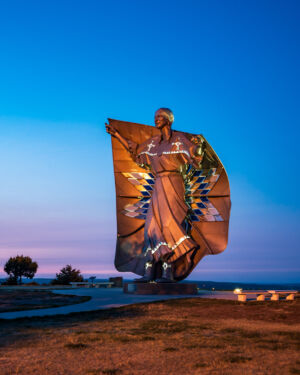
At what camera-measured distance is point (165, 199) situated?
1662 centimetres

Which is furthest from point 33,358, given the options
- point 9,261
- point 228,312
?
point 9,261

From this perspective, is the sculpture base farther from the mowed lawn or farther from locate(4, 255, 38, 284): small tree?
locate(4, 255, 38, 284): small tree

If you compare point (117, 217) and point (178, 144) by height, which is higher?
point (178, 144)

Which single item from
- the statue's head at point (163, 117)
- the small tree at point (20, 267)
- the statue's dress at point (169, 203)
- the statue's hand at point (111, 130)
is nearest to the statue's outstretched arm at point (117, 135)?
the statue's hand at point (111, 130)

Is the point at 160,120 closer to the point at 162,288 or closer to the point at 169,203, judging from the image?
the point at 169,203

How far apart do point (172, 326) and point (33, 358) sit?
10.6ft

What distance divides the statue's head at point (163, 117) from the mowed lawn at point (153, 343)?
8802 millimetres

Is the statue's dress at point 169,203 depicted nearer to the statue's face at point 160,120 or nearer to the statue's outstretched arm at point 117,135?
the statue's face at point 160,120

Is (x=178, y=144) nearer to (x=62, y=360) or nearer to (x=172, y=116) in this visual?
(x=172, y=116)

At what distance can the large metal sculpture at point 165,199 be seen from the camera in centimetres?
1647

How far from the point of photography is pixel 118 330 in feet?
24.4

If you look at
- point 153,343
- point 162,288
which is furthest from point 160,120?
point 153,343

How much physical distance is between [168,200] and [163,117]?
3.24 m

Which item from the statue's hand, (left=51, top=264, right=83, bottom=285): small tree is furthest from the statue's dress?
(left=51, top=264, right=83, bottom=285): small tree
